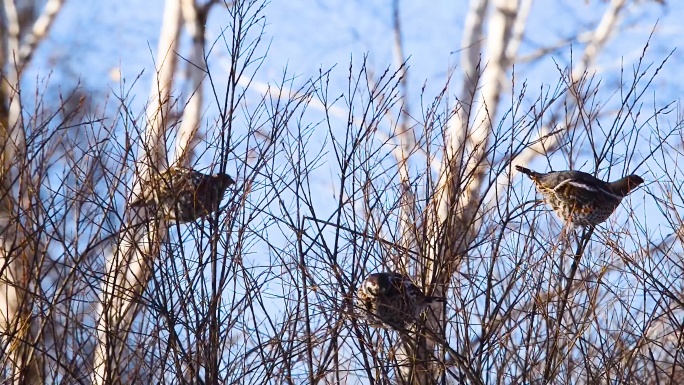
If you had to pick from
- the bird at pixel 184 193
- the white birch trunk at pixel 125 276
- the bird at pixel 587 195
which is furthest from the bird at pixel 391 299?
the bird at pixel 587 195

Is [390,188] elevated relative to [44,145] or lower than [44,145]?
lower

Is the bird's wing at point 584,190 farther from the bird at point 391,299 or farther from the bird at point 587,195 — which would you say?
the bird at point 391,299

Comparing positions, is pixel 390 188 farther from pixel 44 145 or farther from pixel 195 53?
pixel 195 53

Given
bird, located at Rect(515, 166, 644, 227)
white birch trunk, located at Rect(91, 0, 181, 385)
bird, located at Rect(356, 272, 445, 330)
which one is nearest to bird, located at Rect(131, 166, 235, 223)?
white birch trunk, located at Rect(91, 0, 181, 385)

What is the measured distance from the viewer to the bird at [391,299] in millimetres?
5324

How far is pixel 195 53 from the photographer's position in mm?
10258

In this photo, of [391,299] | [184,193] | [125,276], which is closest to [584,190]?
[391,299]

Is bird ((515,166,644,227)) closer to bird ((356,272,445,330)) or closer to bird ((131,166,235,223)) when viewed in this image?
bird ((356,272,445,330))

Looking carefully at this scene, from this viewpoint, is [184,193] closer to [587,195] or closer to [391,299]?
[391,299]

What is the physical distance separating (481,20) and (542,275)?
6.21m

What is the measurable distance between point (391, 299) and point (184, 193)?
1.35 meters

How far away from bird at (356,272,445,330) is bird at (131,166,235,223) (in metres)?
0.96

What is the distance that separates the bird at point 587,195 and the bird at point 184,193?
1.97 m

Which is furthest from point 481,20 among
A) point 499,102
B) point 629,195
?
point 629,195
